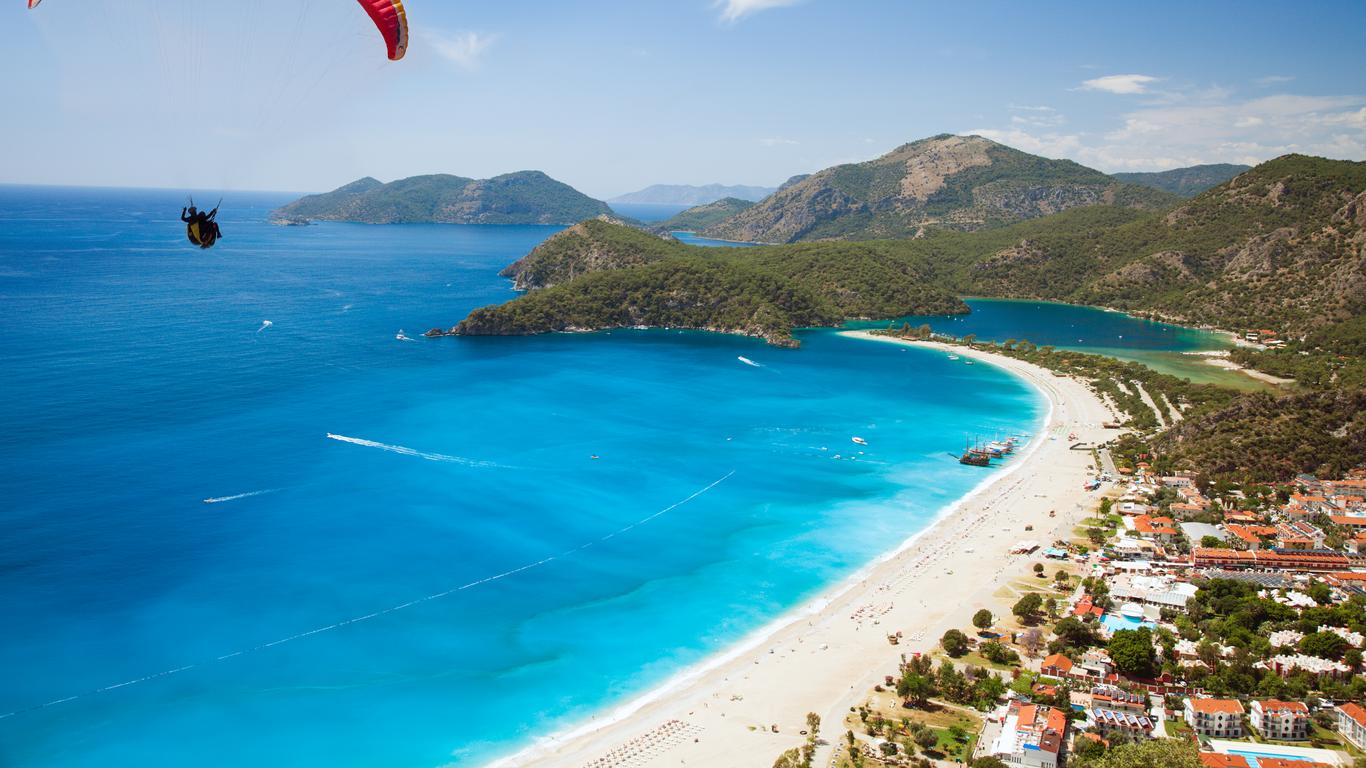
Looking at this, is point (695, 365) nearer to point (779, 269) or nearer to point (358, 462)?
point (358, 462)

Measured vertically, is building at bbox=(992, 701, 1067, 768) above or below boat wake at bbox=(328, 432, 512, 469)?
below

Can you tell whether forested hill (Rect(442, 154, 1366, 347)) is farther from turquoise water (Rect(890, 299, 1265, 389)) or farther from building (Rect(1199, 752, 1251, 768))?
building (Rect(1199, 752, 1251, 768))

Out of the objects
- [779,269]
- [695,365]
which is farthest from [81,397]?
[779,269]

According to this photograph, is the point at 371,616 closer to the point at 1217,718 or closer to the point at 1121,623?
the point at 1121,623

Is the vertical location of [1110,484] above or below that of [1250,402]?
below

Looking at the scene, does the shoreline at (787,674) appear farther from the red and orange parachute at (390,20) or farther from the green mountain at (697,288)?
the green mountain at (697,288)

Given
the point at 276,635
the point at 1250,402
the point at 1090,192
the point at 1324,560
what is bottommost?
the point at 276,635

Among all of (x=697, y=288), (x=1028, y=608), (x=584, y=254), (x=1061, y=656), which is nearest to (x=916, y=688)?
(x=1061, y=656)

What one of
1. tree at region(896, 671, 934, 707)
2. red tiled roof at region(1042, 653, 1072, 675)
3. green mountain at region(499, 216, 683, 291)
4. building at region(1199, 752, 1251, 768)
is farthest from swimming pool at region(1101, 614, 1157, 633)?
green mountain at region(499, 216, 683, 291)
